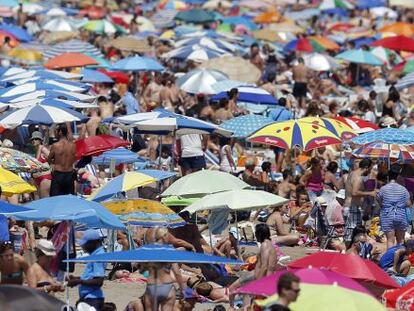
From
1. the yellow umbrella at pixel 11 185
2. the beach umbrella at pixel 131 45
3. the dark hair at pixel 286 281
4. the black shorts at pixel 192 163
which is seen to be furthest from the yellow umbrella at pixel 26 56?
the dark hair at pixel 286 281

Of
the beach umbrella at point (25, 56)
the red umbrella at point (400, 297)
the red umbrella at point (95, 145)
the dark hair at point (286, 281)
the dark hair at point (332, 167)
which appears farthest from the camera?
the beach umbrella at point (25, 56)

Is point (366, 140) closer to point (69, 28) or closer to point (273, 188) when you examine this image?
point (273, 188)

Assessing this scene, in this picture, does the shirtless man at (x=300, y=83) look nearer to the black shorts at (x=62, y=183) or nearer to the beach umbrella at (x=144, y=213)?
the black shorts at (x=62, y=183)

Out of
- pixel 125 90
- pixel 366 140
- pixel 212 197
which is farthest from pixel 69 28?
pixel 212 197

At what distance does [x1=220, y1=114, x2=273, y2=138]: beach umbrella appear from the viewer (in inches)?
809

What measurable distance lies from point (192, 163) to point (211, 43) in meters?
11.7

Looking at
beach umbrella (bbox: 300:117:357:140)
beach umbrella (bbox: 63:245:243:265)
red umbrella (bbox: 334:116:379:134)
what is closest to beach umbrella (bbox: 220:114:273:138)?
Answer: red umbrella (bbox: 334:116:379:134)

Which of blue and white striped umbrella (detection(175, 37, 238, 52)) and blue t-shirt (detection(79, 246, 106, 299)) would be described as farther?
blue and white striped umbrella (detection(175, 37, 238, 52))

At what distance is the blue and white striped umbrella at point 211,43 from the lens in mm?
31353

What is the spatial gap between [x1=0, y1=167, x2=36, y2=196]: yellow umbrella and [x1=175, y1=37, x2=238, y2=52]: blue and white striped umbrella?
15.9 metres

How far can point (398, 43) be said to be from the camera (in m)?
32.8

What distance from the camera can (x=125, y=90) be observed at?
1093 inches

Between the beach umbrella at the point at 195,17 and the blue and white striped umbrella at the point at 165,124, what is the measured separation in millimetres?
20716

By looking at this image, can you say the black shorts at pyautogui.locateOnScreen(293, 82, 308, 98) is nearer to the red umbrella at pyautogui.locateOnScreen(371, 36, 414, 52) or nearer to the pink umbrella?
the red umbrella at pyautogui.locateOnScreen(371, 36, 414, 52)
